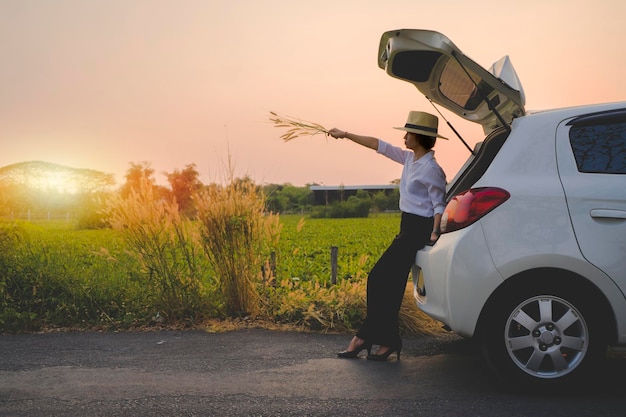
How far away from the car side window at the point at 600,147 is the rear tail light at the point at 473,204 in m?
0.59

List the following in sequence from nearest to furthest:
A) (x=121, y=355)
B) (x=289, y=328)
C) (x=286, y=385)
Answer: (x=286, y=385) → (x=121, y=355) → (x=289, y=328)

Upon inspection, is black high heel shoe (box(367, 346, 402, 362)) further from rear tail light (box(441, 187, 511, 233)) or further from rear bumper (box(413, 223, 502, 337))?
rear tail light (box(441, 187, 511, 233))

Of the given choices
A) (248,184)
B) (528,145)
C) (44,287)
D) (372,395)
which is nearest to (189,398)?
(372,395)

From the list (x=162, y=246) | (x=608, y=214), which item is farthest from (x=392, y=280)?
(x=162, y=246)

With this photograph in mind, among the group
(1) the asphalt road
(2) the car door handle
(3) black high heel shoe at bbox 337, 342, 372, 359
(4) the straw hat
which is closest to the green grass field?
(1) the asphalt road

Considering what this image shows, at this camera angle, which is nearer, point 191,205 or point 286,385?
point 286,385

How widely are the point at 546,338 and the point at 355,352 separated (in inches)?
66.9

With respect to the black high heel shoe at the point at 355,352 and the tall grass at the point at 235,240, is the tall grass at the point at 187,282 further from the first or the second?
the black high heel shoe at the point at 355,352

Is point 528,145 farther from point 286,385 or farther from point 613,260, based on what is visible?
point 286,385

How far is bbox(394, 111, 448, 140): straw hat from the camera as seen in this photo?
530 centimetres

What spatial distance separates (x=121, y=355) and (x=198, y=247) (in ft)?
5.93

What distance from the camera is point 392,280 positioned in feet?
17.3

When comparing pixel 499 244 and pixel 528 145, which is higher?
pixel 528 145

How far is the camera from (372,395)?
172 inches
